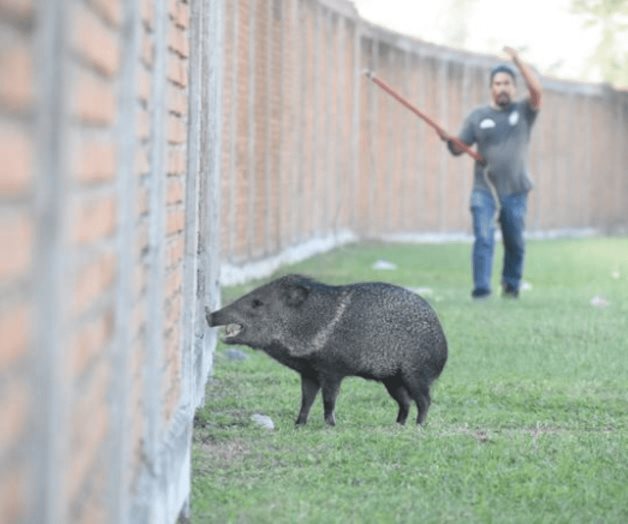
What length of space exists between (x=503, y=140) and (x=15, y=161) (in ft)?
44.5

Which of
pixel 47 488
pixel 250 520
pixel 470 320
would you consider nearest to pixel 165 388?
pixel 250 520

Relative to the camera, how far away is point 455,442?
768 cm

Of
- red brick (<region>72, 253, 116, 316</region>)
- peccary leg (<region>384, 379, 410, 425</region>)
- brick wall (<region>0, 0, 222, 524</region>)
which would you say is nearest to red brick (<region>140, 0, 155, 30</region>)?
brick wall (<region>0, 0, 222, 524</region>)

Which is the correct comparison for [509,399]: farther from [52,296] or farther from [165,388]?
[52,296]

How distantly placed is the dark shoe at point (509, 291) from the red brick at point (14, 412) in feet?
45.7

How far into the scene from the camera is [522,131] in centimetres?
1582

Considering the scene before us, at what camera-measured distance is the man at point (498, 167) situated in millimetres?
15781

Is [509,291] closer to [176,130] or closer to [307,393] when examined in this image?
[307,393]

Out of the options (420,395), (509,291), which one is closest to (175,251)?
(420,395)

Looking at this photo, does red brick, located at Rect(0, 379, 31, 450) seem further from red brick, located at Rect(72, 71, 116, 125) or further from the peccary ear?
the peccary ear

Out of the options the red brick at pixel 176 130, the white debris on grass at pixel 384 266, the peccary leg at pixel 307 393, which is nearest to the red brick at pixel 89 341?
the red brick at pixel 176 130

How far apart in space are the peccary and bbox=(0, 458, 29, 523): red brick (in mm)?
5653

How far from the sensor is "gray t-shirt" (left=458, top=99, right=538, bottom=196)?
1580cm

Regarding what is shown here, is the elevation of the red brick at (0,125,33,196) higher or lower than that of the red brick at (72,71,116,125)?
Answer: lower
